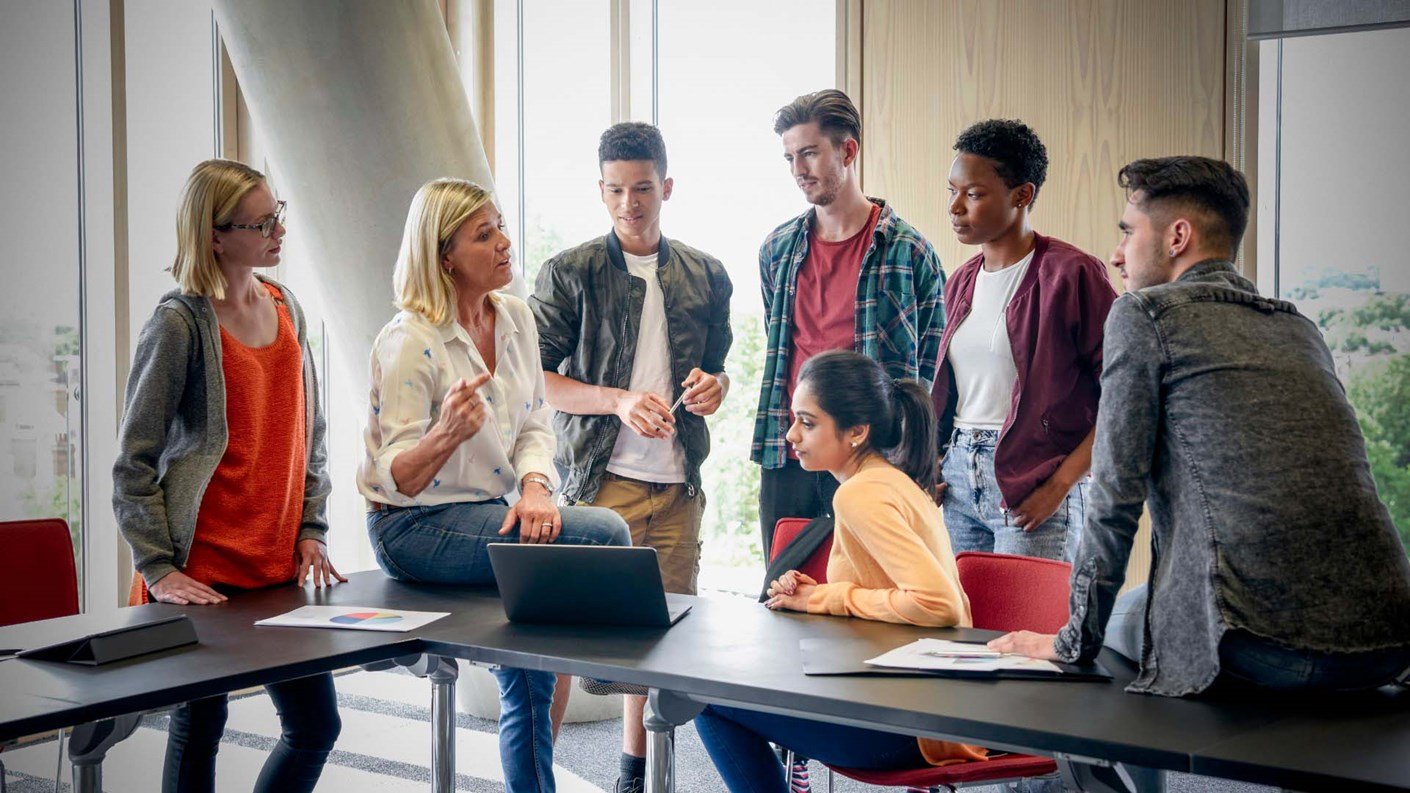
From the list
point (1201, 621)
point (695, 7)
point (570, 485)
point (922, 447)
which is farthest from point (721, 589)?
point (1201, 621)

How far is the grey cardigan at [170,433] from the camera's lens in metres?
2.38

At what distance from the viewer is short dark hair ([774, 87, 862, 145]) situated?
3.17 m

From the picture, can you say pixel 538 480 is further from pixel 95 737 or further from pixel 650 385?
pixel 95 737

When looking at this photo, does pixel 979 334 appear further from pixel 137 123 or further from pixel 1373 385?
pixel 137 123

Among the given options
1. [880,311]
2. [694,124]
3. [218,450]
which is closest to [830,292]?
[880,311]

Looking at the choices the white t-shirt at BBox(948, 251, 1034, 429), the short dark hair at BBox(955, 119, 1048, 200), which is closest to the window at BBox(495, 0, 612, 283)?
the short dark hair at BBox(955, 119, 1048, 200)

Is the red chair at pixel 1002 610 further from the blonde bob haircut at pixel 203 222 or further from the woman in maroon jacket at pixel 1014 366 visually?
the blonde bob haircut at pixel 203 222

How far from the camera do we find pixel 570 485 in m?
3.32

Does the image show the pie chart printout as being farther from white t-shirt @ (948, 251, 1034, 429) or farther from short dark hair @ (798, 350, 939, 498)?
white t-shirt @ (948, 251, 1034, 429)

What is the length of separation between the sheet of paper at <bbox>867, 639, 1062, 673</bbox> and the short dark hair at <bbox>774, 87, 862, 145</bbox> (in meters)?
1.65

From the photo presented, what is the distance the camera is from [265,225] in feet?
8.30

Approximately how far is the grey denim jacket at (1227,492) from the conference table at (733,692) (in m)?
0.11

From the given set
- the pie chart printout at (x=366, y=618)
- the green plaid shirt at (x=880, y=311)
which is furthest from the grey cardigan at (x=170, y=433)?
the green plaid shirt at (x=880, y=311)

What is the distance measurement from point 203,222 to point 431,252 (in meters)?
0.48
